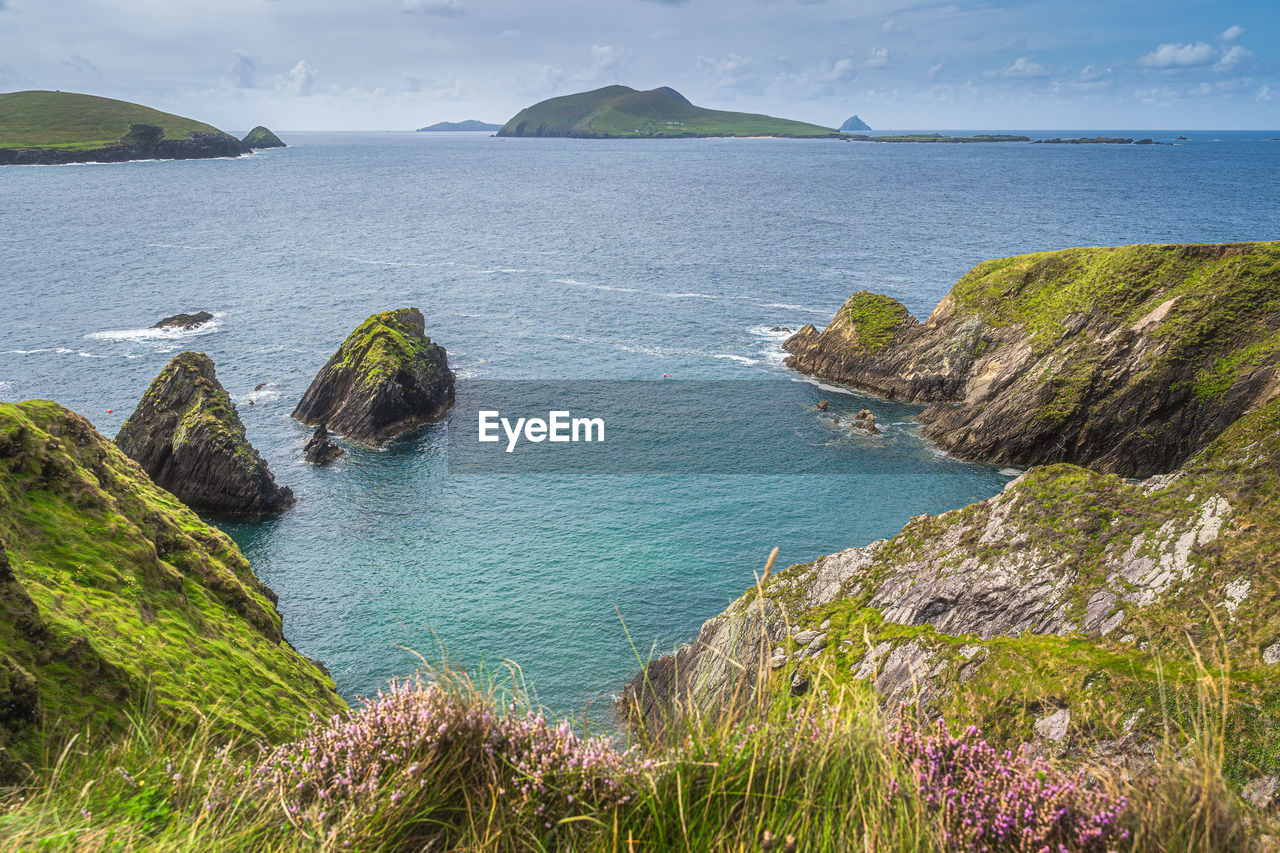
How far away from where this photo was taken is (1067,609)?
23.1 metres

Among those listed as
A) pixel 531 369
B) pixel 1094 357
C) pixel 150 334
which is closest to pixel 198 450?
pixel 531 369

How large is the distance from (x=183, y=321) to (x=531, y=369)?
138ft

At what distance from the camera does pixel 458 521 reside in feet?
161

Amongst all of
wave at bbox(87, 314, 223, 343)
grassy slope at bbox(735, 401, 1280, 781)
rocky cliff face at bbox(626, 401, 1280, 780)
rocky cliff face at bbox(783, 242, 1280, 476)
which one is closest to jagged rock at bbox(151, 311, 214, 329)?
wave at bbox(87, 314, 223, 343)

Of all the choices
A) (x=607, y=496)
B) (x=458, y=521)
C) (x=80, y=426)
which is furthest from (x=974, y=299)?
(x=80, y=426)

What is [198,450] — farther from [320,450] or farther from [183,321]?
[183,321]

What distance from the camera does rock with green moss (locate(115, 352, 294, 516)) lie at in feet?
163

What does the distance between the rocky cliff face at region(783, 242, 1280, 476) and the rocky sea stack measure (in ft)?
119

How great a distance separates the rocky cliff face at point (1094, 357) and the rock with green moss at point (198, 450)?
48527mm

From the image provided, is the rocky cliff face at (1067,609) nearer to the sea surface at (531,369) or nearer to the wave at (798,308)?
the sea surface at (531,369)

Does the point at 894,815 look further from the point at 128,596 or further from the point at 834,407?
the point at 834,407

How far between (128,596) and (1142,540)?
2830 cm

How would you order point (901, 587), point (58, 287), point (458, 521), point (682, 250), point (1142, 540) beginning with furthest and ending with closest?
point (682, 250), point (58, 287), point (458, 521), point (901, 587), point (1142, 540)

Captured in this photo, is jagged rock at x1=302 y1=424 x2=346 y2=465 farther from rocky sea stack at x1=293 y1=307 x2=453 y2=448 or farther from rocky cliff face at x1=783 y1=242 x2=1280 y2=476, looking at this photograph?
rocky cliff face at x1=783 y1=242 x2=1280 y2=476
